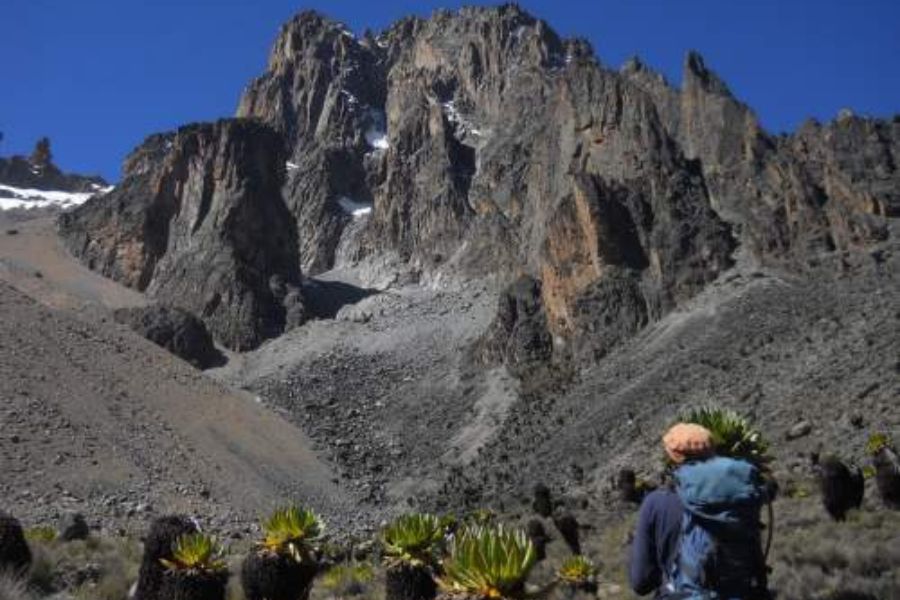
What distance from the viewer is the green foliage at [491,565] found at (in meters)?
7.90

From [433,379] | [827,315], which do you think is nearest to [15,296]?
[433,379]

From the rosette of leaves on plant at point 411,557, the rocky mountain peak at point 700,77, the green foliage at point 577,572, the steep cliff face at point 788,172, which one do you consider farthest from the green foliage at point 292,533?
the rocky mountain peak at point 700,77

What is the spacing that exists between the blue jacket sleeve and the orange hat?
0.44 m

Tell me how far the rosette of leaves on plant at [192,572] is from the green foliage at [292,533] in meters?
0.79

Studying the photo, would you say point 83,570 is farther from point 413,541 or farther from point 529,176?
point 529,176

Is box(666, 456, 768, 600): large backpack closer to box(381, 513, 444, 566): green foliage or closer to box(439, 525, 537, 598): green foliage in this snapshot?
box(439, 525, 537, 598): green foliage

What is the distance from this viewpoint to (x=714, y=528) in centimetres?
591

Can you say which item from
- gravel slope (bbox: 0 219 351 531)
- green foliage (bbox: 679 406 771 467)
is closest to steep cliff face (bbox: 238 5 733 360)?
gravel slope (bbox: 0 219 351 531)

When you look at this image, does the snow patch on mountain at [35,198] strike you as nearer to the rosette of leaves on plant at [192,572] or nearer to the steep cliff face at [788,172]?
the steep cliff face at [788,172]

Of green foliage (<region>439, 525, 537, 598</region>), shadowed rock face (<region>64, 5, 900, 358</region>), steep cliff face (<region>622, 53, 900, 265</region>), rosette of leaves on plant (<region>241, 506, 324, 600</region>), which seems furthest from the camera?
shadowed rock face (<region>64, 5, 900, 358</region>)

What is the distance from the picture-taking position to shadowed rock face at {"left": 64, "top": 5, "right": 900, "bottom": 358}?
65562mm

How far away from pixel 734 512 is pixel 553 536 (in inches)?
932

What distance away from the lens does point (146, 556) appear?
39.9 ft

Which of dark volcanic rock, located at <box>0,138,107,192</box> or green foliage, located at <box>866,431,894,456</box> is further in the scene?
dark volcanic rock, located at <box>0,138,107,192</box>
